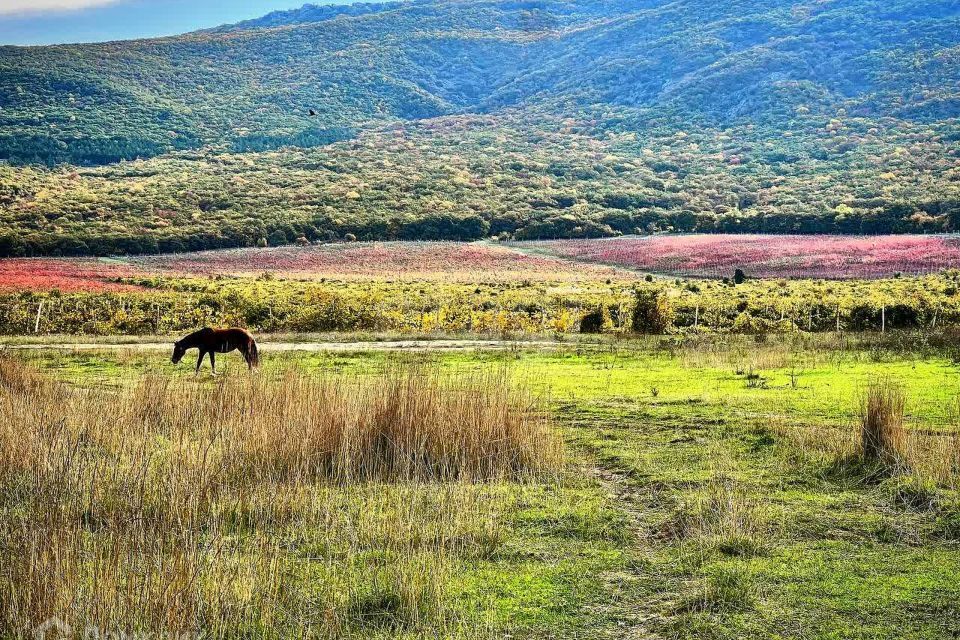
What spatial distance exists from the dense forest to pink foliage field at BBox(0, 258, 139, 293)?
853cm

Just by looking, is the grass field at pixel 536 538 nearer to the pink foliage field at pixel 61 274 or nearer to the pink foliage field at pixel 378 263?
the pink foliage field at pixel 61 274

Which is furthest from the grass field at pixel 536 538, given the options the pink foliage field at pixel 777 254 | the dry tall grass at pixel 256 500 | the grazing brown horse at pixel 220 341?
the pink foliage field at pixel 777 254

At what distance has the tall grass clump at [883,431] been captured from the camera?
10.2 meters

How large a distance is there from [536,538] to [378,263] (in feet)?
183

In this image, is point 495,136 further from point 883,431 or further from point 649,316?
point 883,431

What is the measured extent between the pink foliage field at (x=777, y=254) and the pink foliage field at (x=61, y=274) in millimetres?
29244

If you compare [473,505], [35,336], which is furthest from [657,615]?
[35,336]

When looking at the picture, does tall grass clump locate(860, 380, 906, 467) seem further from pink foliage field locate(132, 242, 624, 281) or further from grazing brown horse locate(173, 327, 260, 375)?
pink foliage field locate(132, 242, 624, 281)

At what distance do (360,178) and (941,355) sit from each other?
89.4 m

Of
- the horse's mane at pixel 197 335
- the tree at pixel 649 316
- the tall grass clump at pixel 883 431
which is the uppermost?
the horse's mane at pixel 197 335

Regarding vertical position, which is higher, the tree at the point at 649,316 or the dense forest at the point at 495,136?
the dense forest at the point at 495,136

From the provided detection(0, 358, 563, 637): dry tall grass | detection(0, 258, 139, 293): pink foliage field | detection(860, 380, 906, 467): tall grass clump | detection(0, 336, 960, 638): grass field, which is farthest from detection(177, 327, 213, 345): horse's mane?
detection(0, 258, 139, 293): pink foliage field

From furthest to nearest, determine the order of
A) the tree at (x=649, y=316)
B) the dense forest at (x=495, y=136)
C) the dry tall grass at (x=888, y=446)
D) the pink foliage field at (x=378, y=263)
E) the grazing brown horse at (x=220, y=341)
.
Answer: the dense forest at (x=495, y=136)
the pink foliage field at (x=378, y=263)
the tree at (x=649, y=316)
the grazing brown horse at (x=220, y=341)
the dry tall grass at (x=888, y=446)

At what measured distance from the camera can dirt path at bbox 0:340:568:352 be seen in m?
24.6
